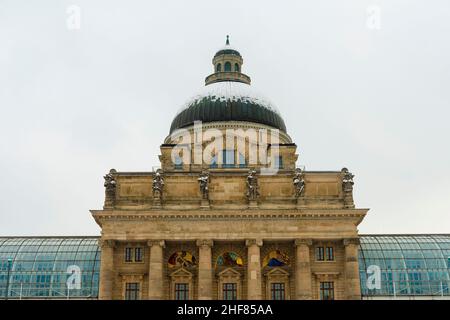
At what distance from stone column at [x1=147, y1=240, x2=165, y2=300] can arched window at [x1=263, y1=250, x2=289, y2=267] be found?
10067 mm

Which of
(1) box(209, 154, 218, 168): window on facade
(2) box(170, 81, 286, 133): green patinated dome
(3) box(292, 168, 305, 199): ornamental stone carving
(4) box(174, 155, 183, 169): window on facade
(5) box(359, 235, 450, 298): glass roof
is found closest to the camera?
(3) box(292, 168, 305, 199): ornamental stone carving

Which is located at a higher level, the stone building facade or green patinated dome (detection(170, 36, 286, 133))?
green patinated dome (detection(170, 36, 286, 133))

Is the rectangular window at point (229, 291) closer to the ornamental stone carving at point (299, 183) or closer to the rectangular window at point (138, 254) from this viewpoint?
the rectangular window at point (138, 254)

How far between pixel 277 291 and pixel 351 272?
7311 millimetres

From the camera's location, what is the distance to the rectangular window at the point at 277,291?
62.9 metres

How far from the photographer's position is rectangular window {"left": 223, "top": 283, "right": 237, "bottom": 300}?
6259cm

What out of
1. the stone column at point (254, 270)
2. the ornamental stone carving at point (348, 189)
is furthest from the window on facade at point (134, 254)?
the ornamental stone carving at point (348, 189)

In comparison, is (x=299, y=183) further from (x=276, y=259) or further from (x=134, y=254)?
(x=134, y=254)

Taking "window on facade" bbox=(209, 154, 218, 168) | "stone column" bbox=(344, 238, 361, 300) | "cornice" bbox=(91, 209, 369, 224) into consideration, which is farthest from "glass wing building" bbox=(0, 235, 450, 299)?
"window on facade" bbox=(209, 154, 218, 168)

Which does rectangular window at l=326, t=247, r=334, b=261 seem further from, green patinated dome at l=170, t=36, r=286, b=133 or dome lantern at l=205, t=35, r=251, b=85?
dome lantern at l=205, t=35, r=251, b=85

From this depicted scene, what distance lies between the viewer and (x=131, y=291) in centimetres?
6272

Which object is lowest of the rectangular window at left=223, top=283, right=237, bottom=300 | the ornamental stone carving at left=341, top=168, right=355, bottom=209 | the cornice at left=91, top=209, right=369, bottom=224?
the rectangular window at left=223, top=283, right=237, bottom=300

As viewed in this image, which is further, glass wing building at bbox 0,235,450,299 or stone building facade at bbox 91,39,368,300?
glass wing building at bbox 0,235,450,299

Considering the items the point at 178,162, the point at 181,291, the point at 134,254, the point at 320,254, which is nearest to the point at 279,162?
the point at 178,162
